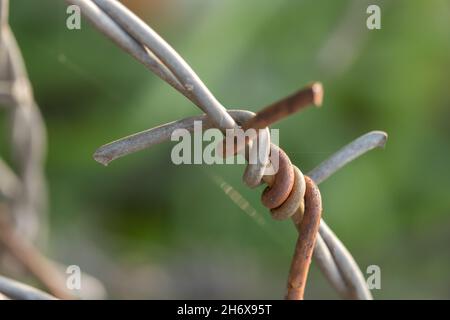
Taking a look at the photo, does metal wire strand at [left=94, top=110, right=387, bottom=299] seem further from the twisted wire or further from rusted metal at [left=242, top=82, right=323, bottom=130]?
the twisted wire

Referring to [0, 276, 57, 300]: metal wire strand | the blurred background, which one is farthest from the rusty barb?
the blurred background

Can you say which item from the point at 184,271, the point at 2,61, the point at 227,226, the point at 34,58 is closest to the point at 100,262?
the point at 184,271

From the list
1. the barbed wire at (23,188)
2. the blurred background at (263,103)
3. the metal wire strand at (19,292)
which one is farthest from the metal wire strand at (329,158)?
the blurred background at (263,103)

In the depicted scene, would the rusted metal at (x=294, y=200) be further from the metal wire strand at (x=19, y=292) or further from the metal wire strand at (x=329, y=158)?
the metal wire strand at (x=19, y=292)

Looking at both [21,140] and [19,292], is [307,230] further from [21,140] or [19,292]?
[21,140]

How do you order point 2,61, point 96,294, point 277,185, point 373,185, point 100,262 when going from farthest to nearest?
point 100,262
point 373,185
point 96,294
point 2,61
point 277,185

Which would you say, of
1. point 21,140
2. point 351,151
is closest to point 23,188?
point 21,140

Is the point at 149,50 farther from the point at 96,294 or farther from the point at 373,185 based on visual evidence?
the point at 373,185
